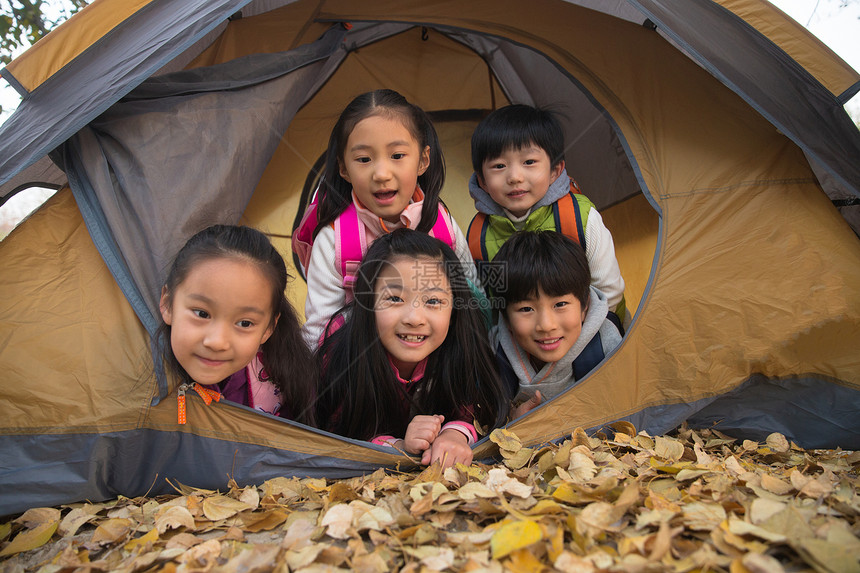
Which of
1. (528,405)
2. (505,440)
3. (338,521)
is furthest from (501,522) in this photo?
(528,405)

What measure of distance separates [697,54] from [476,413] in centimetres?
122

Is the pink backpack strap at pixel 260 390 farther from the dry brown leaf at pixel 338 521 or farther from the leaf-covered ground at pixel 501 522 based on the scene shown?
the dry brown leaf at pixel 338 521

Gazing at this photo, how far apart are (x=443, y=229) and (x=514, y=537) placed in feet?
4.37

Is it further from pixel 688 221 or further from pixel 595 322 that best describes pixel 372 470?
pixel 688 221

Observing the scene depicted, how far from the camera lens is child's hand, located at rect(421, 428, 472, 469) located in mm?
1624

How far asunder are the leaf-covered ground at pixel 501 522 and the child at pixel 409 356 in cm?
22

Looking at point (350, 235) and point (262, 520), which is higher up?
point (350, 235)

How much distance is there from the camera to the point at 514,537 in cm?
113

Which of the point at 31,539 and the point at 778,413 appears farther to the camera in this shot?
the point at 778,413

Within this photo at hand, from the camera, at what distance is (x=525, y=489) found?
1393mm

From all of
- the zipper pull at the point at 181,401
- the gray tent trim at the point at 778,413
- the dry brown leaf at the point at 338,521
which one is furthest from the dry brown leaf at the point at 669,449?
the zipper pull at the point at 181,401

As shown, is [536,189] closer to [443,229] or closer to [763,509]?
[443,229]

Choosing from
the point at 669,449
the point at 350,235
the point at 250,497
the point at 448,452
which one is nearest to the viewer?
the point at 250,497

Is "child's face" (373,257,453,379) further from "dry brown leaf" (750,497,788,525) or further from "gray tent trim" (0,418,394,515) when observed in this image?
"dry brown leaf" (750,497,788,525)
